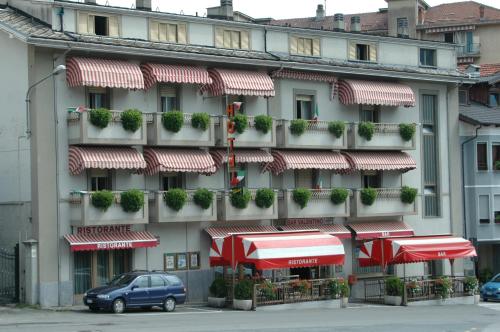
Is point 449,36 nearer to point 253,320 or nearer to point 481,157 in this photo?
point 481,157

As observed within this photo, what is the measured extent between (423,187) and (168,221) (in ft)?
63.7

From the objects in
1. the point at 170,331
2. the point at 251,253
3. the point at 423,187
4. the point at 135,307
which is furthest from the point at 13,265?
the point at 423,187

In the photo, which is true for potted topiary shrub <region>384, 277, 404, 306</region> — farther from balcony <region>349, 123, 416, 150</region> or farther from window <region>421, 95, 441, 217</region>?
window <region>421, 95, 441, 217</region>

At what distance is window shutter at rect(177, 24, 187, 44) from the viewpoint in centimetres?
5628

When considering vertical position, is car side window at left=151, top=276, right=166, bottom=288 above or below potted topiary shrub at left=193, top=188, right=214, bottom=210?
below

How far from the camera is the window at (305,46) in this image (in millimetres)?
61281

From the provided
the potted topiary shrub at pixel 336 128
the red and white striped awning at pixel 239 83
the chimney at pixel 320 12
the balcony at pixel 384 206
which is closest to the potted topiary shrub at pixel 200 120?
the red and white striped awning at pixel 239 83

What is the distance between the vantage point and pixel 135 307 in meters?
48.7

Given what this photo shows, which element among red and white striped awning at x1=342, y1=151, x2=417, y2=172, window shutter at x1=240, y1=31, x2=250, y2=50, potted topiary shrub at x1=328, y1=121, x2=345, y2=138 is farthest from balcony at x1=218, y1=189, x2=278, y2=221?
window shutter at x1=240, y1=31, x2=250, y2=50

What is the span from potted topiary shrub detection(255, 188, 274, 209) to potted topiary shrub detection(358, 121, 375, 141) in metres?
7.28

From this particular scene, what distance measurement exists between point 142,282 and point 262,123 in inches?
493

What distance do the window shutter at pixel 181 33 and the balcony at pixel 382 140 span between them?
11.3 m

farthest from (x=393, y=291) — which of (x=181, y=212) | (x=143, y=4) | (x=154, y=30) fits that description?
(x=143, y=4)

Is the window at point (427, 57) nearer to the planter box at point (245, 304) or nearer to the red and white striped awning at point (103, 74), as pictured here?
the red and white striped awning at point (103, 74)
